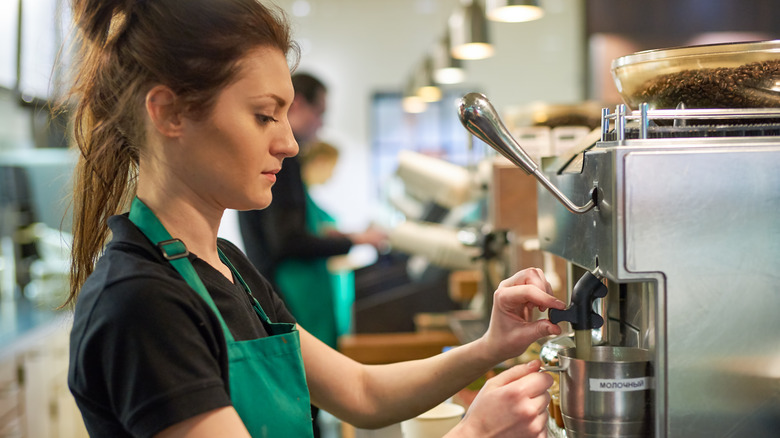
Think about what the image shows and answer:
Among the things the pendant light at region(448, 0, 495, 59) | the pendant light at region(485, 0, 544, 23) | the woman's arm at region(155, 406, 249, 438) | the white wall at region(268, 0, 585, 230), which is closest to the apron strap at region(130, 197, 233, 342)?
the woman's arm at region(155, 406, 249, 438)

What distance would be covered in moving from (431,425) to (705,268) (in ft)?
1.65

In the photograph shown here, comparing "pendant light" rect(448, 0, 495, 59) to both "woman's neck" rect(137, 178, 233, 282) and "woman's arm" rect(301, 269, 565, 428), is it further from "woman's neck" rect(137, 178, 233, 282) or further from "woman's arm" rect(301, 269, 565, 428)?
"woman's neck" rect(137, 178, 233, 282)

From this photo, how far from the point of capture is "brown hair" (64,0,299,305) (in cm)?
86

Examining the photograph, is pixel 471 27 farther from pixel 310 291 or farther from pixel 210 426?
pixel 210 426

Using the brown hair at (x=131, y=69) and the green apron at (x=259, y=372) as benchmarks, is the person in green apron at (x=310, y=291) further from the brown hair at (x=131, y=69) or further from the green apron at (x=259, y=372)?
the green apron at (x=259, y=372)

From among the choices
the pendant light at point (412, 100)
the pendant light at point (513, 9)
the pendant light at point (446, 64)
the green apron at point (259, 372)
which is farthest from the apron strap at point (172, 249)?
the pendant light at point (412, 100)

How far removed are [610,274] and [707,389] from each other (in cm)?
15

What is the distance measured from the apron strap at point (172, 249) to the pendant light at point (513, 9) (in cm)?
207

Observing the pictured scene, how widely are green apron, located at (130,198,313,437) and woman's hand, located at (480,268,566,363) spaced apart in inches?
11.0

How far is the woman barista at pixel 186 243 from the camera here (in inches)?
29.1

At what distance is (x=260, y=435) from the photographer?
0.87 m

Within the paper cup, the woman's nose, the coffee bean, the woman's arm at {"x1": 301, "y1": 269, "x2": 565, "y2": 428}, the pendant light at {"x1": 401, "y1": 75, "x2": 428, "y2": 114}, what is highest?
the pendant light at {"x1": 401, "y1": 75, "x2": 428, "y2": 114}

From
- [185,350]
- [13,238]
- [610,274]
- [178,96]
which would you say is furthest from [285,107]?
[13,238]

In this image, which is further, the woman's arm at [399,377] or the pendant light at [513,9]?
the pendant light at [513,9]
